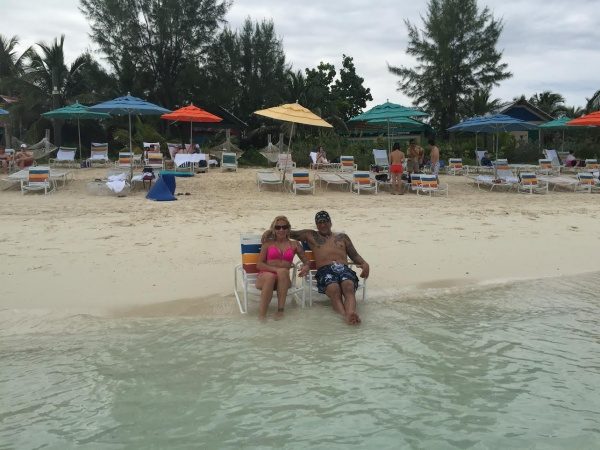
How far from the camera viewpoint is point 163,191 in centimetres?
1054

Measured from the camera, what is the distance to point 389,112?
1358 cm

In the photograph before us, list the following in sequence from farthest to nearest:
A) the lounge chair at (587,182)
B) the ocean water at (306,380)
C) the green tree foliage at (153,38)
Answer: the green tree foliage at (153,38)
the lounge chair at (587,182)
the ocean water at (306,380)

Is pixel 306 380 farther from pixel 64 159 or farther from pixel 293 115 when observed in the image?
pixel 64 159

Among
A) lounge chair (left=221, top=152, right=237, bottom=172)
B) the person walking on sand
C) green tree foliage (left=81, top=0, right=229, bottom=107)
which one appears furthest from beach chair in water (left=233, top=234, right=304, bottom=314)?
green tree foliage (left=81, top=0, right=229, bottom=107)

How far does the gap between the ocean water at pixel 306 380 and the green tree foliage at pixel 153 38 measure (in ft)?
76.3

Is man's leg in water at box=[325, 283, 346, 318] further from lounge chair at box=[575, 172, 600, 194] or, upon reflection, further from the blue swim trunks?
lounge chair at box=[575, 172, 600, 194]

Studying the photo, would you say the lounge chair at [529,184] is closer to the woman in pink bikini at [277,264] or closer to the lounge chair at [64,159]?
the woman in pink bikini at [277,264]

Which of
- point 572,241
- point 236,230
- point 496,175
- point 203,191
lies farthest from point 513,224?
point 203,191

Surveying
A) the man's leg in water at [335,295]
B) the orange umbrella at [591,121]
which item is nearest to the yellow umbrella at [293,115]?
the man's leg in water at [335,295]

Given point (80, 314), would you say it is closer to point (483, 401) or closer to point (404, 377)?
point (404, 377)

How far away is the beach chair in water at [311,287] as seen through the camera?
5141 millimetres

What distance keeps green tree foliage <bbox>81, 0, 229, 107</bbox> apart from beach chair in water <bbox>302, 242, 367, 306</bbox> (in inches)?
891

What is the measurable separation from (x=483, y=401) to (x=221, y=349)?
6.40 feet

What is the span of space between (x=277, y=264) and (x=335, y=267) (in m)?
0.55
